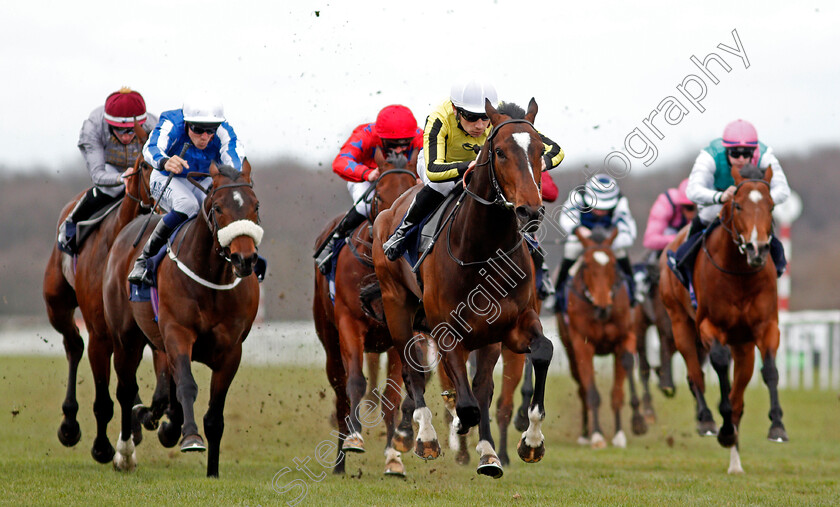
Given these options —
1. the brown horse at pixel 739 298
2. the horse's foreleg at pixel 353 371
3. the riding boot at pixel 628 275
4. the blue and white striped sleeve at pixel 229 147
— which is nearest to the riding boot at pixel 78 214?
the blue and white striped sleeve at pixel 229 147

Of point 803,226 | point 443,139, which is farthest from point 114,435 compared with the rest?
point 803,226

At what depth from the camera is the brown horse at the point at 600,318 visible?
13.0 meters

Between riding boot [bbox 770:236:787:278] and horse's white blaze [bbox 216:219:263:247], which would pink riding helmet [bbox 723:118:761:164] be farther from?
horse's white blaze [bbox 216:219:263:247]

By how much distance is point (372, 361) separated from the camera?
1215 cm

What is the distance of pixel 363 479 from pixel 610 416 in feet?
26.3

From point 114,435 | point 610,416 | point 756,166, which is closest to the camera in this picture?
point 756,166

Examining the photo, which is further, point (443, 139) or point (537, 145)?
point (443, 139)

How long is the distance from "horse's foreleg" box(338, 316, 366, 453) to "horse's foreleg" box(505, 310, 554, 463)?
5.43 feet

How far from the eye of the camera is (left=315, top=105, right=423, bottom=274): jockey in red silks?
9234mm

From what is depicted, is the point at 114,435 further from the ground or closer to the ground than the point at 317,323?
closer to the ground

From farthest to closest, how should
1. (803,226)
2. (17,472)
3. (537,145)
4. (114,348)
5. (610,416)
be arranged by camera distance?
(803,226)
(610,416)
(114,348)
(17,472)
(537,145)

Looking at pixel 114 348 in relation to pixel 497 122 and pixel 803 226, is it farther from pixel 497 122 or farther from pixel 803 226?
pixel 803 226

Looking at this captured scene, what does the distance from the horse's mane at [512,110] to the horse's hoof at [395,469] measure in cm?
332

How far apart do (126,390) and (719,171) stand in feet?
19.0
